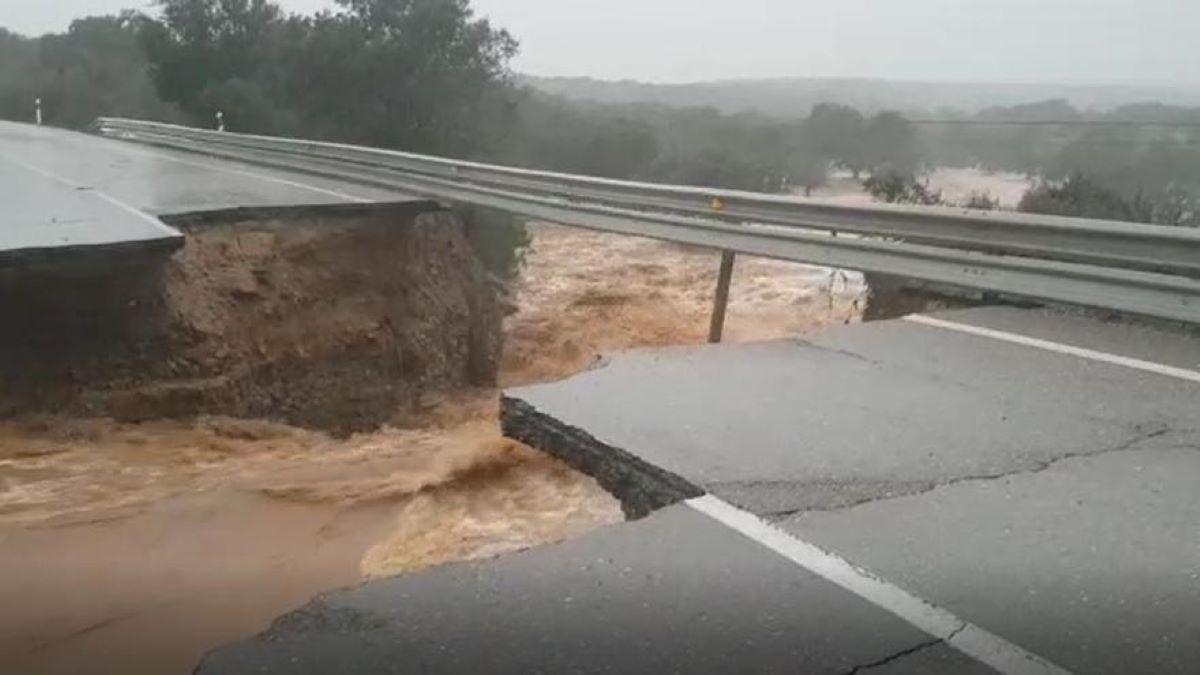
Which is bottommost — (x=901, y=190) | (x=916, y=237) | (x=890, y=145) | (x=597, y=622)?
(x=597, y=622)

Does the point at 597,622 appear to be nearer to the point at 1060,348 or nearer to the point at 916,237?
the point at 1060,348

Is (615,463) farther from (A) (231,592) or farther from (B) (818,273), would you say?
(B) (818,273)

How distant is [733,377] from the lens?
19.7 feet

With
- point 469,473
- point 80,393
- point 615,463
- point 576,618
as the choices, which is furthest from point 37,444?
point 576,618

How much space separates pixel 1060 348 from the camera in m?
6.56

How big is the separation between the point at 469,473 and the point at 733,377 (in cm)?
153

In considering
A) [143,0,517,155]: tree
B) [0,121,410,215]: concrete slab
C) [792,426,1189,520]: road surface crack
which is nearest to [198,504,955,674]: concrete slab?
[792,426,1189,520]: road surface crack

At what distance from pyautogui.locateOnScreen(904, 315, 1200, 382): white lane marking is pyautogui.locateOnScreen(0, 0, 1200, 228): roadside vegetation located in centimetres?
531

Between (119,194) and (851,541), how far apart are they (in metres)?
11.3

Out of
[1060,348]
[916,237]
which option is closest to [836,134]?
[916,237]

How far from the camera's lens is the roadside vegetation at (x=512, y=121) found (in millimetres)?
13766

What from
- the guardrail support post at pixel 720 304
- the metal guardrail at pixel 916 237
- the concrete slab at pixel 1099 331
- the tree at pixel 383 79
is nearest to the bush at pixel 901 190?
the metal guardrail at pixel 916 237

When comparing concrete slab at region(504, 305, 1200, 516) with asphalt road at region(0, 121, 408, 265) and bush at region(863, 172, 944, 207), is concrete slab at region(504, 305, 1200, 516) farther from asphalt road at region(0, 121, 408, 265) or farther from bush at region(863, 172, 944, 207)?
bush at region(863, 172, 944, 207)

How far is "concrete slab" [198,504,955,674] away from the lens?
309 centimetres
